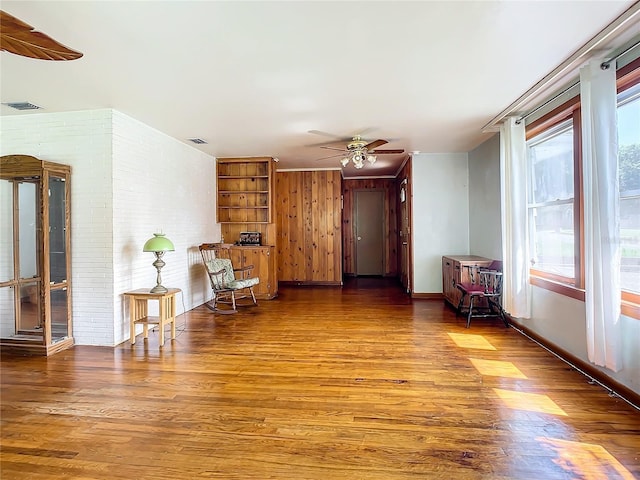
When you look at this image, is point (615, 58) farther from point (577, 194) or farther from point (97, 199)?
point (97, 199)

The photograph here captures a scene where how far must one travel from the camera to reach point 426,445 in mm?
1912

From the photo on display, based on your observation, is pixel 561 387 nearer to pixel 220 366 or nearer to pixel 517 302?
pixel 517 302

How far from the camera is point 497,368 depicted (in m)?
2.98

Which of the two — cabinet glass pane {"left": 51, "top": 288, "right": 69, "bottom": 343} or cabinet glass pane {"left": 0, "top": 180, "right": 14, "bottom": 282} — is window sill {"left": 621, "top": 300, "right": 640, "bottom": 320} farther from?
cabinet glass pane {"left": 0, "top": 180, "right": 14, "bottom": 282}

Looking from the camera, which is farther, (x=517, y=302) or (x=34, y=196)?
(x=517, y=302)

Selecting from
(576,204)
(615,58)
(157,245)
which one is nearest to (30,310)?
(157,245)

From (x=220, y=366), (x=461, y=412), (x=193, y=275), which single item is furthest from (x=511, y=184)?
(x=193, y=275)

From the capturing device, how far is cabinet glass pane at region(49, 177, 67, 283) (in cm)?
361

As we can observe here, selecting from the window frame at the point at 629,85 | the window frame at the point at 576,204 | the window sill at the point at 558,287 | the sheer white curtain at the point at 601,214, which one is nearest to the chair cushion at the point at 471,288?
the window sill at the point at 558,287

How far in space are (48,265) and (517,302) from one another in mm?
4970

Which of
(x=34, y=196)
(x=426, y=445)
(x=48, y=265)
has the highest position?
(x=34, y=196)

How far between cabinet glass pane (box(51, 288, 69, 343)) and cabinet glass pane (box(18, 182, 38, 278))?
0.99ft

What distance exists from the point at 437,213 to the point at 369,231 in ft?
10.3

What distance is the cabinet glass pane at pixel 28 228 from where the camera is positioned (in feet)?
11.7
